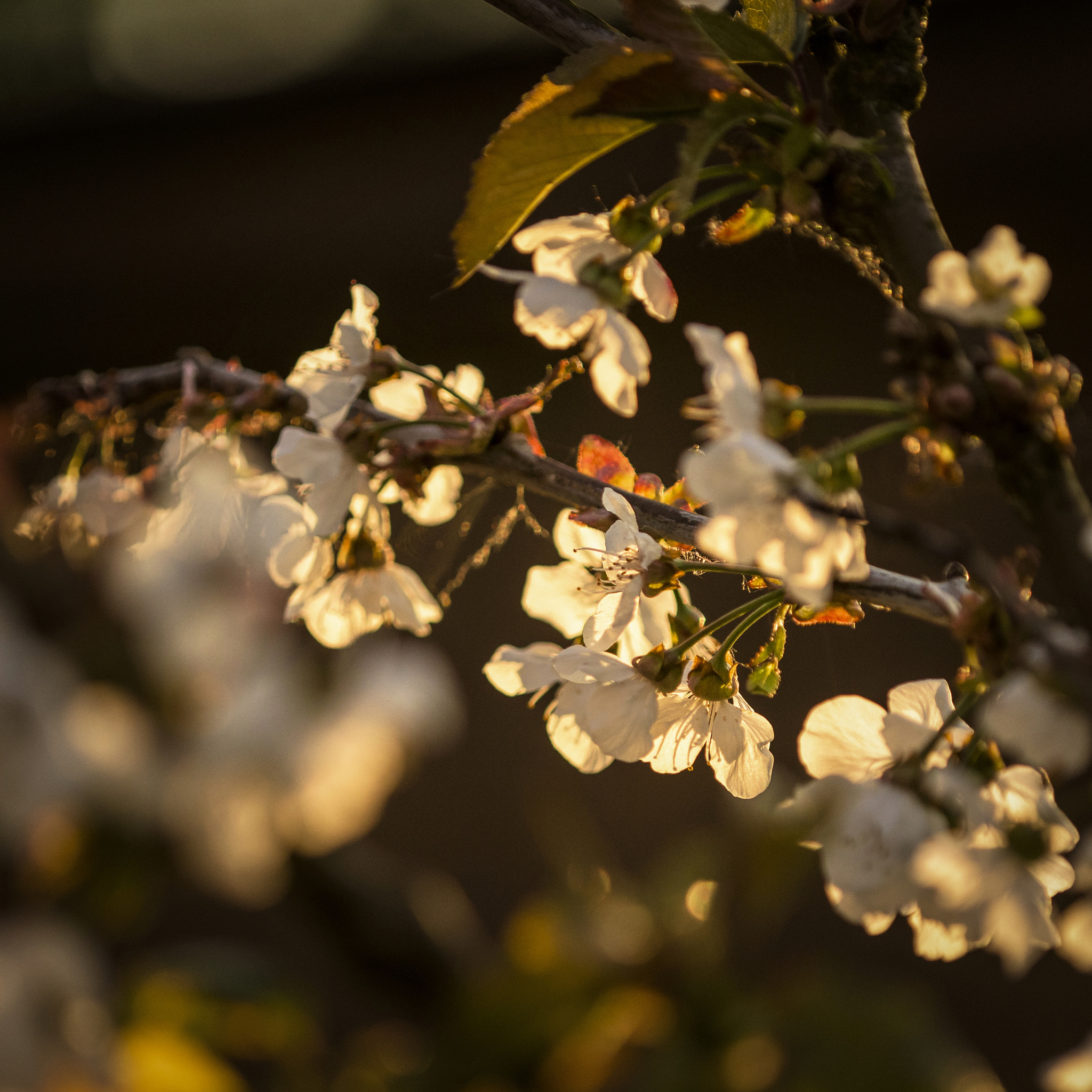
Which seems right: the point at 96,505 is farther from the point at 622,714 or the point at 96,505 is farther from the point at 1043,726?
the point at 1043,726

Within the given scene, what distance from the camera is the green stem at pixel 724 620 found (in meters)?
0.25

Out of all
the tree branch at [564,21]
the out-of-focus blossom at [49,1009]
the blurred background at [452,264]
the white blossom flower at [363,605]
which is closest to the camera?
the out-of-focus blossom at [49,1009]

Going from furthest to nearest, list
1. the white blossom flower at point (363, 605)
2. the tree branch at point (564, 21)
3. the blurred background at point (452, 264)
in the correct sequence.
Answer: the blurred background at point (452, 264), the white blossom flower at point (363, 605), the tree branch at point (564, 21)

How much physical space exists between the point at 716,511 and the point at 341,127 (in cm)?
122

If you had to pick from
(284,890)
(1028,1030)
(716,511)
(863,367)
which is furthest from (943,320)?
(1028,1030)

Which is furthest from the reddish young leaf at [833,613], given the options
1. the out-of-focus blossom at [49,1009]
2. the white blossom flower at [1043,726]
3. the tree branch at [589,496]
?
the out-of-focus blossom at [49,1009]

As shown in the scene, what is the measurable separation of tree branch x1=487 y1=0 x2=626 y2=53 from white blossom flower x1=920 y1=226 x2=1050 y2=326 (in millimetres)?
139

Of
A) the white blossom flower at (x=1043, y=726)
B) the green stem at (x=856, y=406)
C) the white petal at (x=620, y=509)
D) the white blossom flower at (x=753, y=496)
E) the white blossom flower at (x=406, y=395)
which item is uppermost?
the green stem at (x=856, y=406)

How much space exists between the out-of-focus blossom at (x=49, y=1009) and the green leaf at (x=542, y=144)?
0.19 meters

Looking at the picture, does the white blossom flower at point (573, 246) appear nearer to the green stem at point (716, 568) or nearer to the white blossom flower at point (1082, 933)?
Result: the green stem at point (716, 568)

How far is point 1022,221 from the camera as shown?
1.18 m

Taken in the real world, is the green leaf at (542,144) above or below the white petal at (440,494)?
above

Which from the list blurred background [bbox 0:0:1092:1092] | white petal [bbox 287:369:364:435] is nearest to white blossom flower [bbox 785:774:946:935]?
white petal [bbox 287:369:364:435]

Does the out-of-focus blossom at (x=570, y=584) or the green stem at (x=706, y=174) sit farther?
the out-of-focus blossom at (x=570, y=584)
